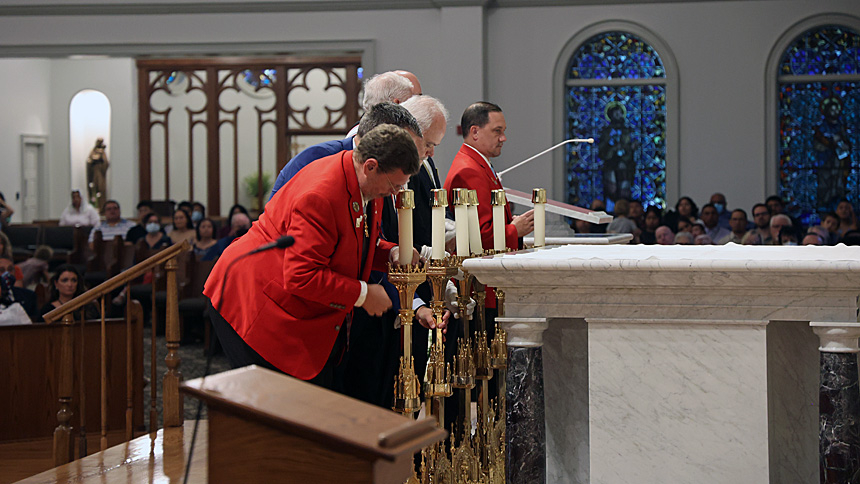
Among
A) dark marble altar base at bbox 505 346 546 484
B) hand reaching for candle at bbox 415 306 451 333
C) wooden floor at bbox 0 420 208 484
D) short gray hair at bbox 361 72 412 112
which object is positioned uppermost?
short gray hair at bbox 361 72 412 112

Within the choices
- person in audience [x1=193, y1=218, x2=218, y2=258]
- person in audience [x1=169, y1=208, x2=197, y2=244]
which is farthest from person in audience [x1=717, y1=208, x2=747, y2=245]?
person in audience [x1=169, y1=208, x2=197, y2=244]

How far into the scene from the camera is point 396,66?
10.9 meters

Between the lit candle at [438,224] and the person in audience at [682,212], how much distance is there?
23.5 ft

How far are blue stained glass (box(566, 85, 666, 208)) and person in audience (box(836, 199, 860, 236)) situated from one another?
6.48ft

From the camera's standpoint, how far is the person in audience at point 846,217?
31.8ft

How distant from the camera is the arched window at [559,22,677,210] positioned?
10859 millimetres

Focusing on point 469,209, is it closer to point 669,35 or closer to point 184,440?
point 184,440

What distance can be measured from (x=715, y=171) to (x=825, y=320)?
8352mm

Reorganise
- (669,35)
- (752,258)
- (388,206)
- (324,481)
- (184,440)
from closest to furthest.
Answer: (324,481) < (752,258) < (388,206) < (184,440) < (669,35)

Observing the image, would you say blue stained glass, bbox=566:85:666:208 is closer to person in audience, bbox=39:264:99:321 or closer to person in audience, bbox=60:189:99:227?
person in audience, bbox=39:264:99:321

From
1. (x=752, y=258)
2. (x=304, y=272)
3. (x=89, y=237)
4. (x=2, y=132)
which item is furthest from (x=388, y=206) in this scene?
(x=2, y=132)

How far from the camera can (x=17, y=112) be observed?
52.6ft

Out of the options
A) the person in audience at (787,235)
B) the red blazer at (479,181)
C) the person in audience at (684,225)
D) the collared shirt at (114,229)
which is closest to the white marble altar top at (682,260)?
the red blazer at (479,181)

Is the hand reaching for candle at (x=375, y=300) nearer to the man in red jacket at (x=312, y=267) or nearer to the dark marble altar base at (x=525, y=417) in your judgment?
the man in red jacket at (x=312, y=267)
